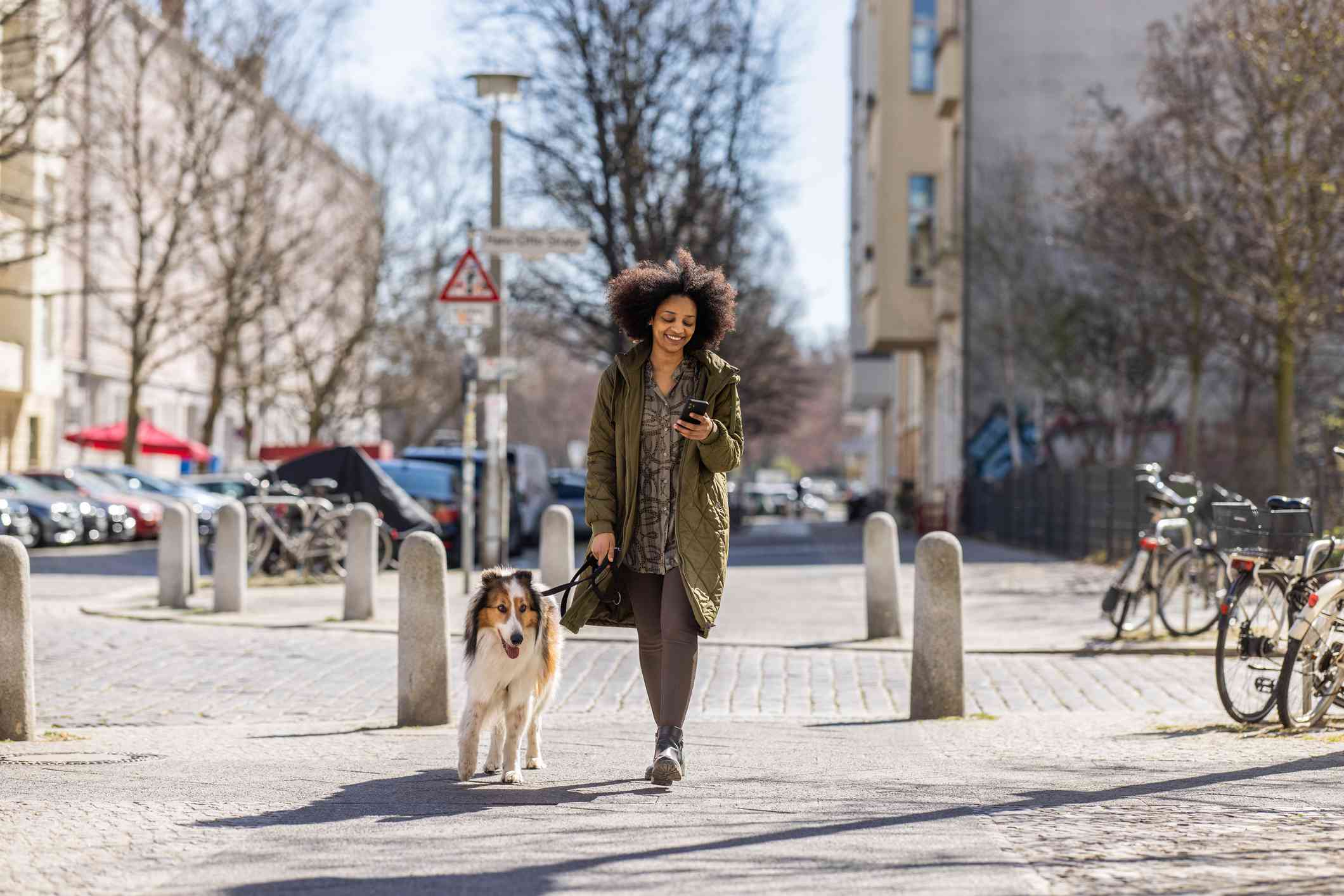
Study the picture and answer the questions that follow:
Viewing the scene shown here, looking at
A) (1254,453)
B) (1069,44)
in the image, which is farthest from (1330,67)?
(1069,44)

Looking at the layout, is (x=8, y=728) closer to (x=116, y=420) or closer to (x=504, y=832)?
(x=504, y=832)

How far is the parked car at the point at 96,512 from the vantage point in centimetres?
3597

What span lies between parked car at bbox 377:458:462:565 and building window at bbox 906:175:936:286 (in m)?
18.0

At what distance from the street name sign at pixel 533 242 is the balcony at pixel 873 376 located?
43309mm

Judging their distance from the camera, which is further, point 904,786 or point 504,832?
point 904,786

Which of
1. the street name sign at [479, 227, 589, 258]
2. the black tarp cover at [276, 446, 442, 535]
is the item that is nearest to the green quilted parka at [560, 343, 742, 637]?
the street name sign at [479, 227, 589, 258]

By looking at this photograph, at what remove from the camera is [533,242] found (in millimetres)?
19188

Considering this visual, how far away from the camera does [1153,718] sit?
10383 millimetres

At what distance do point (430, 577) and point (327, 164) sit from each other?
40024mm

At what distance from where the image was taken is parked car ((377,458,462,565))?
2500 cm

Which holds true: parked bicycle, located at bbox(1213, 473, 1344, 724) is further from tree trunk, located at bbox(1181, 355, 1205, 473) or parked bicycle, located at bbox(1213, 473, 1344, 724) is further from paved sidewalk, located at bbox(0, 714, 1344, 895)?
tree trunk, located at bbox(1181, 355, 1205, 473)

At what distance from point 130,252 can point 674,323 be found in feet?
177

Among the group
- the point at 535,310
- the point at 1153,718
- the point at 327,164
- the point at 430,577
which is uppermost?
the point at 327,164

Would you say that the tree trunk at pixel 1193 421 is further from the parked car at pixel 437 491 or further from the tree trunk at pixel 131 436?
the tree trunk at pixel 131 436
